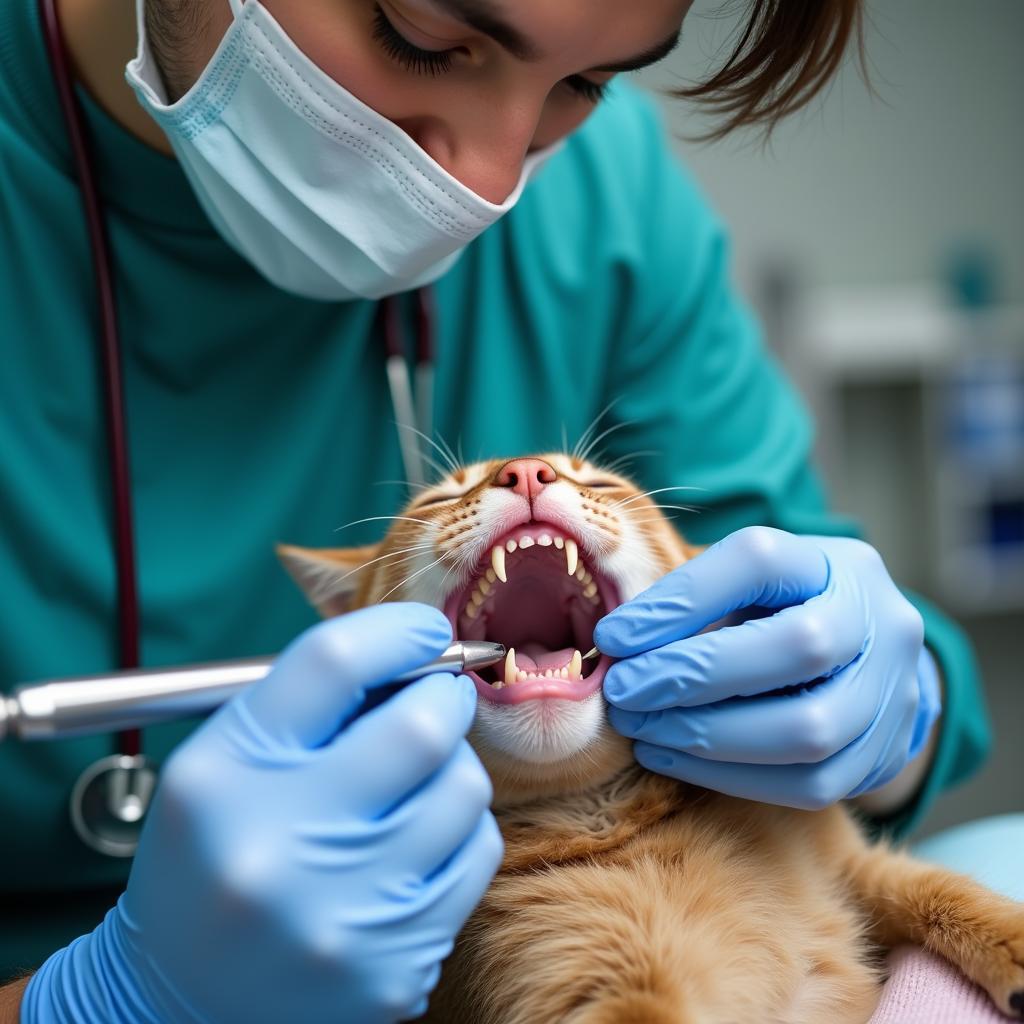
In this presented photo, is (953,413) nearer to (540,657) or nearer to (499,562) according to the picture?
(540,657)

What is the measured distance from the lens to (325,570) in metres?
1.15

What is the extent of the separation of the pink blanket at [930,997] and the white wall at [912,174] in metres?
3.30

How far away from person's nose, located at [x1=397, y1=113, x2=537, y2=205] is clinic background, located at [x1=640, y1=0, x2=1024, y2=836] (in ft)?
9.07

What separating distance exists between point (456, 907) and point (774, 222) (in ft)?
12.2

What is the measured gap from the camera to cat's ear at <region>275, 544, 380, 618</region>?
3.72ft

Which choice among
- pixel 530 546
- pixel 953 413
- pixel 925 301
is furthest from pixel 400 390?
pixel 925 301

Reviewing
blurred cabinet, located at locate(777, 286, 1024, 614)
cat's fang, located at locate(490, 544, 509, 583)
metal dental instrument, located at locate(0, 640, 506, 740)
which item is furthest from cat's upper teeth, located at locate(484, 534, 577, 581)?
blurred cabinet, located at locate(777, 286, 1024, 614)

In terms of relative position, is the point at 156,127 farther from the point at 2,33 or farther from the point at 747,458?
the point at 747,458

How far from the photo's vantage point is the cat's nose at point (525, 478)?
955 millimetres

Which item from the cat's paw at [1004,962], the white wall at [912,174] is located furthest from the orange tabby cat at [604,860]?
the white wall at [912,174]

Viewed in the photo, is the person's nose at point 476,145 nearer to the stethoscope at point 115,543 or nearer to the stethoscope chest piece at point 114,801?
the stethoscope at point 115,543

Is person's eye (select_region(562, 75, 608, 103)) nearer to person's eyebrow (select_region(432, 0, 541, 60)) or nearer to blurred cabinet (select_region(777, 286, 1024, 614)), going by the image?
person's eyebrow (select_region(432, 0, 541, 60))

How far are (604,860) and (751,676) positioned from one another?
217 millimetres

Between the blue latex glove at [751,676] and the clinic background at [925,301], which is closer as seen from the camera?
the blue latex glove at [751,676]
